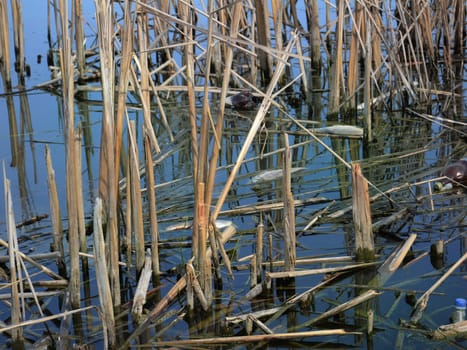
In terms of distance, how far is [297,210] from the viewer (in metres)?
4.11

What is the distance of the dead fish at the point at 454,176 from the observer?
4.24 metres

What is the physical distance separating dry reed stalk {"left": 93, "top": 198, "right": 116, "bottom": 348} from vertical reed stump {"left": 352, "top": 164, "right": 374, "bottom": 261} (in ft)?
3.59

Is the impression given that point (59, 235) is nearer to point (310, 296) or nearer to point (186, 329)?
point (186, 329)

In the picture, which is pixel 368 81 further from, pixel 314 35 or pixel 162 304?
pixel 162 304

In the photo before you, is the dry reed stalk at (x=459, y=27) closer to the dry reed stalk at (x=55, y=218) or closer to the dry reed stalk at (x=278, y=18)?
the dry reed stalk at (x=278, y=18)

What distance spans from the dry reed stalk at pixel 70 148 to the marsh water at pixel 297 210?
6.4 inches

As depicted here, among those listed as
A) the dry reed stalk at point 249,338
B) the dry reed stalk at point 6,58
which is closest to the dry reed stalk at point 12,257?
the dry reed stalk at point 249,338

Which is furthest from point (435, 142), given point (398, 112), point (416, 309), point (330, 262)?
point (416, 309)

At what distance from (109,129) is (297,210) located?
1.59 meters

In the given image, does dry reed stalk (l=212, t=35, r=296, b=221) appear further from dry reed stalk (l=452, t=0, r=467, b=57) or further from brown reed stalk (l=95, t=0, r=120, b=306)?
dry reed stalk (l=452, t=0, r=467, b=57)

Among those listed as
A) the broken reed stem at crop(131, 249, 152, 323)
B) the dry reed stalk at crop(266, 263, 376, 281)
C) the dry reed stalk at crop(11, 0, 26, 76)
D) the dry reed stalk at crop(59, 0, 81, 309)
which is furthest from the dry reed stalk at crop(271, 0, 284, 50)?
the dry reed stalk at crop(59, 0, 81, 309)

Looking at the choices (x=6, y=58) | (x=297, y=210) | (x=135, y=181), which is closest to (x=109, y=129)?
(x=135, y=181)

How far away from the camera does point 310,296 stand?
10.1 feet

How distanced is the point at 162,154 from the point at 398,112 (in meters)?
2.07
